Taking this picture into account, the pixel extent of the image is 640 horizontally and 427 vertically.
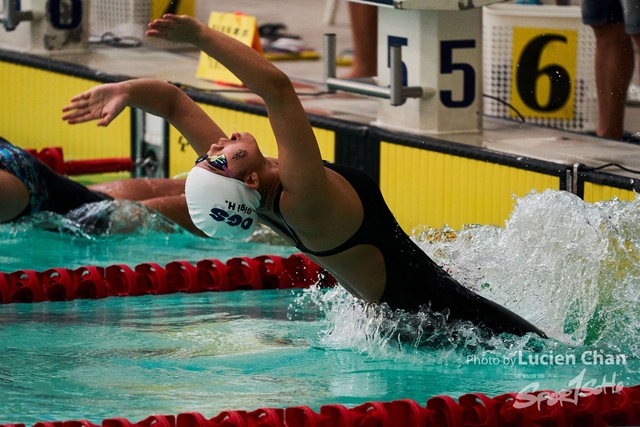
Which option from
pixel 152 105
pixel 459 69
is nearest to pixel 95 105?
pixel 152 105

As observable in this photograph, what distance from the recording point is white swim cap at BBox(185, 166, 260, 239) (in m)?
2.80

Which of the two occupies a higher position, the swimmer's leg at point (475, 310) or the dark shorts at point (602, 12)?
the dark shorts at point (602, 12)

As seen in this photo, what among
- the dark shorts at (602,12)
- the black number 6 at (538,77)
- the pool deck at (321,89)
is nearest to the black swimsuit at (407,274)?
the pool deck at (321,89)

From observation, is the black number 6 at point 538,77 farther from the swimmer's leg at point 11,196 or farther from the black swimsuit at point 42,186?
the swimmer's leg at point 11,196

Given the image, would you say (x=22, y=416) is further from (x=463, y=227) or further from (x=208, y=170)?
(x=463, y=227)

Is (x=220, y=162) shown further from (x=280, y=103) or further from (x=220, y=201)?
(x=280, y=103)

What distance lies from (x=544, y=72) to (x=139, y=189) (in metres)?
2.10

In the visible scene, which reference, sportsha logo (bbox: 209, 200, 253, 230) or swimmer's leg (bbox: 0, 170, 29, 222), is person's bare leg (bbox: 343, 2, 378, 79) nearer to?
swimmer's leg (bbox: 0, 170, 29, 222)

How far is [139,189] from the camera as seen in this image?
5.00 m

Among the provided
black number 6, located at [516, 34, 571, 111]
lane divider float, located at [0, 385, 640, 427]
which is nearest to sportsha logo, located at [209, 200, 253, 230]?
lane divider float, located at [0, 385, 640, 427]

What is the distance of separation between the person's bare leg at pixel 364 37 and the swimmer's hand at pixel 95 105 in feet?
9.99

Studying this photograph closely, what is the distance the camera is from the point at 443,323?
3170 mm

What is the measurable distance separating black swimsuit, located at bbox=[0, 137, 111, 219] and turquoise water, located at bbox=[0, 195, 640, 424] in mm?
830

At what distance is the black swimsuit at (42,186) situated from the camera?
4520 millimetres
